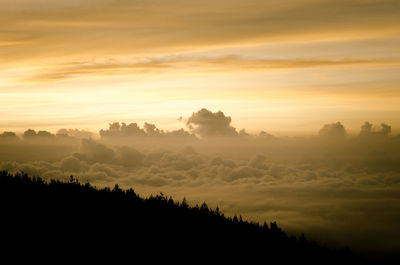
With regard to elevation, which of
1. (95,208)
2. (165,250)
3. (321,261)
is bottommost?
(321,261)

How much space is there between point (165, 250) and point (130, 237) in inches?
199

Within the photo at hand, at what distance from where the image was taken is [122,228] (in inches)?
2746

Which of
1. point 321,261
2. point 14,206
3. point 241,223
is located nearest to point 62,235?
point 14,206

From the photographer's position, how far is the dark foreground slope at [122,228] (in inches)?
2147

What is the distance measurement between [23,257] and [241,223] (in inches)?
2805

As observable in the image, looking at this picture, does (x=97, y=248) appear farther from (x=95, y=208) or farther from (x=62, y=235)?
(x=95, y=208)

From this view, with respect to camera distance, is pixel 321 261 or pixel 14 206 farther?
pixel 321 261

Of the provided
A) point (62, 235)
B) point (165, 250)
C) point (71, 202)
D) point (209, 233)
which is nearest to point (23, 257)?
point (62, 235)

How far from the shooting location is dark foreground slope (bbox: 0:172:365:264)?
179 feet

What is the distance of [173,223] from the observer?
85.2m

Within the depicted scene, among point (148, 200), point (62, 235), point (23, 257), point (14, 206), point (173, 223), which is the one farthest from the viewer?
point (148, 200)

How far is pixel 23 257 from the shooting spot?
44594mm

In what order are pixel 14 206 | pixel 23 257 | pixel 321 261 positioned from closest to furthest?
1. pixel 23 257
2. pixel 14 206
3. pixel 321 261

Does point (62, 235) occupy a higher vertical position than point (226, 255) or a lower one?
higher
